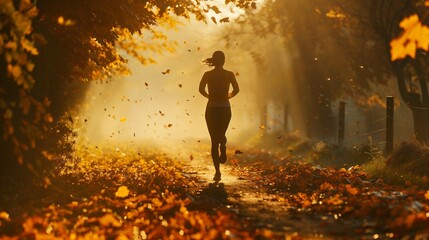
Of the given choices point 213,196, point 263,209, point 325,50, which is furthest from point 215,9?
point 325,50

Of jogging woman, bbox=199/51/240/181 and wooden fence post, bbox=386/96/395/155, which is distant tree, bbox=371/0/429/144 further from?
jogging woman, bbox=199/51/240/181

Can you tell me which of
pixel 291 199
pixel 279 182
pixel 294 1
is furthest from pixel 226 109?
pixel 294 1

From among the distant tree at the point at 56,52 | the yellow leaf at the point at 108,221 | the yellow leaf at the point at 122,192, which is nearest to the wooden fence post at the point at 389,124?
the distant tree at the point at 56,52

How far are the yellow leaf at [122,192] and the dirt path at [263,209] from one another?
106cm

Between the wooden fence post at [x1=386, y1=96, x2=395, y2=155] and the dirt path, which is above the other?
the wooden fence post at [x1=386, y1=96, x2=395, y2=155]

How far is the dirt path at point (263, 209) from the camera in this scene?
6805 millimetres

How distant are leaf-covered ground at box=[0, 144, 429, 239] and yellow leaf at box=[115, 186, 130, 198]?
0.02 m

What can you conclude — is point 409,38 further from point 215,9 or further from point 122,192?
point 215,9

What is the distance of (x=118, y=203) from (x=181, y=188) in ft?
5.26

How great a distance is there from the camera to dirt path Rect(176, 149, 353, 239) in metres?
6.80

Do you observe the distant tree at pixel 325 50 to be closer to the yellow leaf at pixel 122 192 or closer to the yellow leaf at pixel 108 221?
the yellow leaf at pixel 122 192

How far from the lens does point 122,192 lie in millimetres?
9359

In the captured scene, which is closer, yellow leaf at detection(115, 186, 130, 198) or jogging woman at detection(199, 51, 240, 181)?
yellow leaf at detection(115, 186, 130, 198)

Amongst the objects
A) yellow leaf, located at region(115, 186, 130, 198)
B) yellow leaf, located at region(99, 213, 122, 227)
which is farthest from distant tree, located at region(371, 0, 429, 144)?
yellow leaf, located at region(99, 213, 122, 227)
